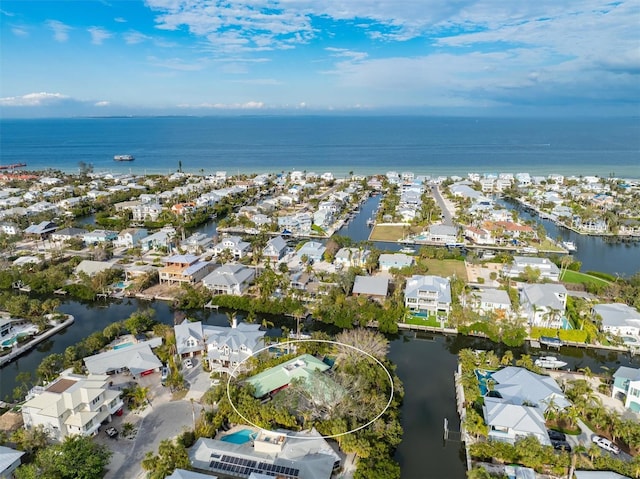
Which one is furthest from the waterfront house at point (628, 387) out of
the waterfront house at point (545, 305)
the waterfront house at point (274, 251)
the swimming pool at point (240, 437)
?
the waterfront house at point (274, 251)

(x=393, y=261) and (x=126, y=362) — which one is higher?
(x=393, y=261)

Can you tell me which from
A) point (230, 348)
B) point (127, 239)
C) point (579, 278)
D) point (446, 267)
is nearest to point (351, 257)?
point (446, 267)

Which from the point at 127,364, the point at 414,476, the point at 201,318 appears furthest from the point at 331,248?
the point at 414,476

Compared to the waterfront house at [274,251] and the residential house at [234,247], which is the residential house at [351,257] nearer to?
the waterfront house at [274,251]

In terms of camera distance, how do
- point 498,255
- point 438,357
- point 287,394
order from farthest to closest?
1. point 498,255
2. point 438,357
3. point 287,394

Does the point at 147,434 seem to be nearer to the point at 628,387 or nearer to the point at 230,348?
the point at 230,348

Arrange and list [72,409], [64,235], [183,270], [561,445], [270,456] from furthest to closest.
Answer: [64,235] < [183,270] < [72,409] < [561,445] < [270,456]

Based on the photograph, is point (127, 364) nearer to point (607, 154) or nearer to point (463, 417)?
point (463, 417)
